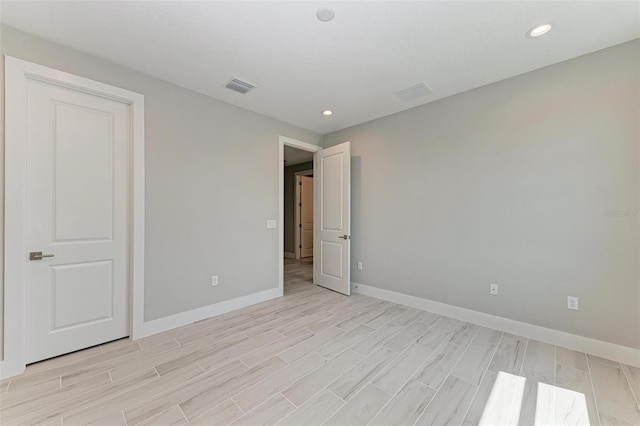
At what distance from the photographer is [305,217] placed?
23.8ft

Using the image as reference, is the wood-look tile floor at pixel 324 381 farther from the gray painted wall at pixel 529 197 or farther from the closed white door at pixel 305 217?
the closed white door at pixel 305 217

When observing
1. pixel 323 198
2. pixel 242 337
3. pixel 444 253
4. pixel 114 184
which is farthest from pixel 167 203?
pixel 444 253

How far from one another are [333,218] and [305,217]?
10.4ft

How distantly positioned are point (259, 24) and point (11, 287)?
2.77 m

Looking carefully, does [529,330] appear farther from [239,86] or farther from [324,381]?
[239,86]

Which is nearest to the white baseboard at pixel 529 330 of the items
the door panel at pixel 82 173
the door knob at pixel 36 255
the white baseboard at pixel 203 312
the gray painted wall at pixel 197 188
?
the white baseboard at pixel 203 312

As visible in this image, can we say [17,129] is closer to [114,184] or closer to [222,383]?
[114,184]

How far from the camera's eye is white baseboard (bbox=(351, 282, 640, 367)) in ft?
6.98

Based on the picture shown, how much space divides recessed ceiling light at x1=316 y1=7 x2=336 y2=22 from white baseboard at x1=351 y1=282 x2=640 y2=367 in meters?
3.22

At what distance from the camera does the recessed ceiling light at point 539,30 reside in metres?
1.93

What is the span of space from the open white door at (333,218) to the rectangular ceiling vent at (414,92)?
105 cm

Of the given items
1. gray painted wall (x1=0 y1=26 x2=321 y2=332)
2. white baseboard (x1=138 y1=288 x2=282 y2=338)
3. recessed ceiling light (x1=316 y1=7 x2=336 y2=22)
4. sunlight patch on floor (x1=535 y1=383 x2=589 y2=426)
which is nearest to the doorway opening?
white baseboard (x1=138 y1=288 x2=282 y2=338)

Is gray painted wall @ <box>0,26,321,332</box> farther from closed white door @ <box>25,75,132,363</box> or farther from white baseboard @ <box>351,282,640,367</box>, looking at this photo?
white baseboard @ <box>351,282,640,367</box>

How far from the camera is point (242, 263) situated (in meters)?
3.39
